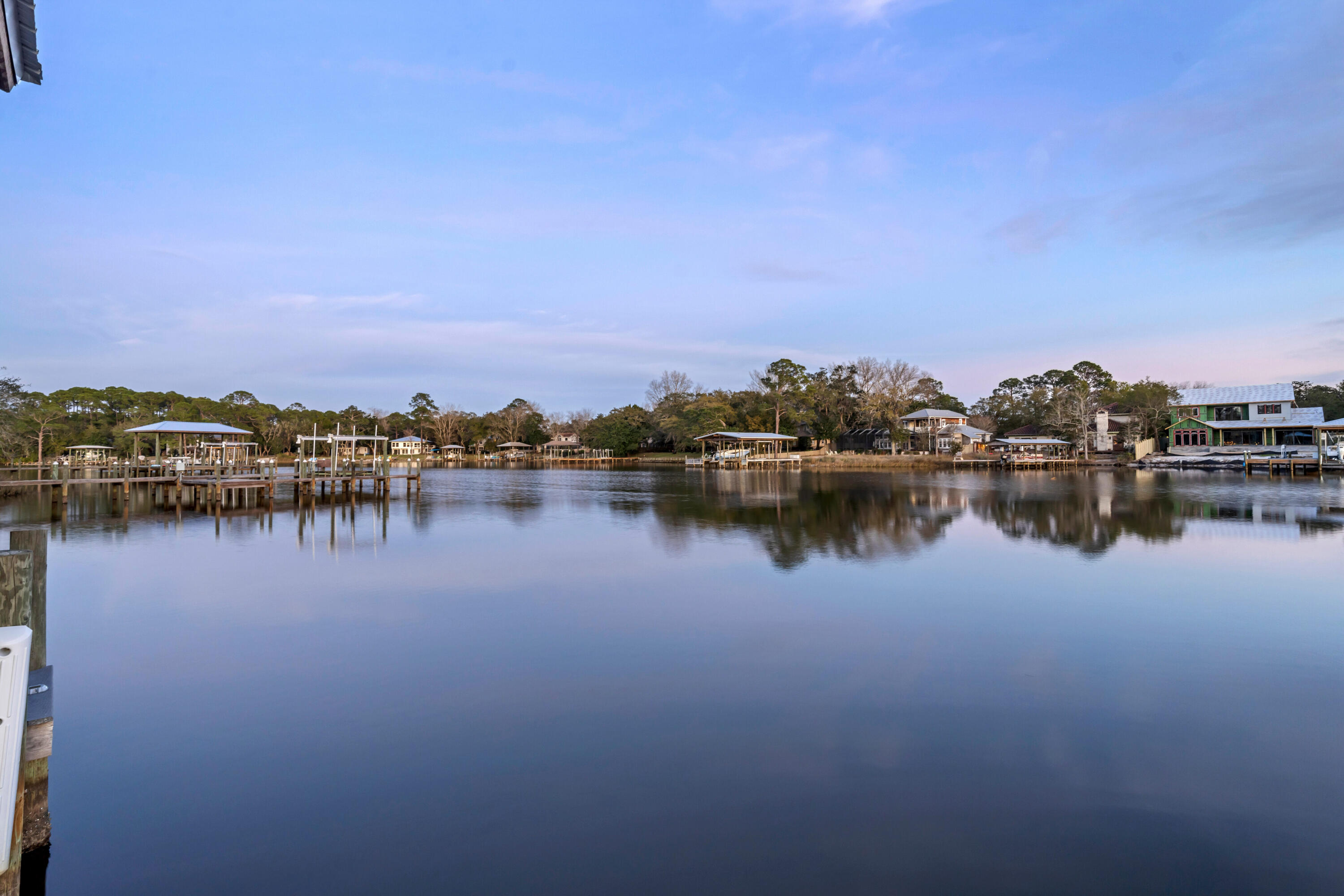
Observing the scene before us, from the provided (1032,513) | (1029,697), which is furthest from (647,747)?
(1032,513)

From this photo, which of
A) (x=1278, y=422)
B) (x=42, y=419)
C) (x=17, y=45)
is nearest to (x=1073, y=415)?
(x=1278, y=422)

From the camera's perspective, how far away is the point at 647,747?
4617 mm

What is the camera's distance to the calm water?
343 centimetres

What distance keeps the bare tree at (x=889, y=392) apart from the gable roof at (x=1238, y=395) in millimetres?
17450

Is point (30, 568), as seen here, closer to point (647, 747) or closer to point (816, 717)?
point (647, 747)

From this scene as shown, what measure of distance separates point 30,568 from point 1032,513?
20.1 metres

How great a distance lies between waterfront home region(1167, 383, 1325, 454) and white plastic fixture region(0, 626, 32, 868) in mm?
53531

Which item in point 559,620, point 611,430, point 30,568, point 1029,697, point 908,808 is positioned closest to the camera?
point 30,568

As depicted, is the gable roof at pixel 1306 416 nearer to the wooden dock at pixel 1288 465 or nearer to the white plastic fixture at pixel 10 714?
the wooden dock at pixel 1288 465

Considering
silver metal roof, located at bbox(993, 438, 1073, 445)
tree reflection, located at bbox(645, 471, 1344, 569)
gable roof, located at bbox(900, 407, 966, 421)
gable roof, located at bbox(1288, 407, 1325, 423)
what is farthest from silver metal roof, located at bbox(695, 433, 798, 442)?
gable roof, located at bbox(1288, 407, 1325, 423)

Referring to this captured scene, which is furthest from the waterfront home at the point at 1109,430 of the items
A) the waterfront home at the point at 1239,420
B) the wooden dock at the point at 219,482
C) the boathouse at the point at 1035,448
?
the wooden dock at the point at 219,482

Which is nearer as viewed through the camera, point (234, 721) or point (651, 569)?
point (234, 721)

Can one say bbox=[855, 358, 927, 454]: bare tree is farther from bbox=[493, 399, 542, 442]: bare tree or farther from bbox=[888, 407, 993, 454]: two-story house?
bbox=[493, 399, 542, 442]: bare tree

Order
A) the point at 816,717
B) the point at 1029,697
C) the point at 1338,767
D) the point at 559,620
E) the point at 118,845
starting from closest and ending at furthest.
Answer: the point at 118,845
the point at 1338,767
the point at 816,717
the point at 1029,697
the point at 559,620
